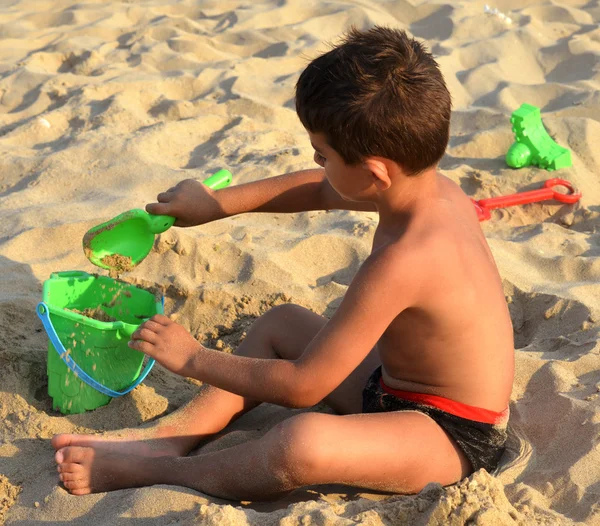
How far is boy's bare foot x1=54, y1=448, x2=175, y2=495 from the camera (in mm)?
1778

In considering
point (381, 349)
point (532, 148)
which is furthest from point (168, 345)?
point (532, 148)

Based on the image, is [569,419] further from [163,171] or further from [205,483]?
[163,171]

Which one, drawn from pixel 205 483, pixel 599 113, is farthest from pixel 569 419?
pixel 599 113

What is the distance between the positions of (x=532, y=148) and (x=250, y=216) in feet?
3.96

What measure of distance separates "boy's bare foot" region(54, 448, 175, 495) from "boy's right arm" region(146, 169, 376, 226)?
0.62 metres

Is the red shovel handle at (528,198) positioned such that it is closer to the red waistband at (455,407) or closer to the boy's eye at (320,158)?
the red waistband at (455,407)

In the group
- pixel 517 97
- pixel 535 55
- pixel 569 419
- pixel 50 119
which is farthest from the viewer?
pixel 535 55

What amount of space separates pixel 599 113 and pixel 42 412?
2.74 metres

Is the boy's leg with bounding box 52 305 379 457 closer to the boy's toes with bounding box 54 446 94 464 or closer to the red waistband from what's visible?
the boy's toes with bounding box 54 446 94 464

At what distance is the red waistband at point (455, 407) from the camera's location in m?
1.78

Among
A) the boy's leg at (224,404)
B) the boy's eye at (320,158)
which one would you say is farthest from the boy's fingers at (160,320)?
the boy's eye at (320,158)

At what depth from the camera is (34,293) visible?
2.46 metres

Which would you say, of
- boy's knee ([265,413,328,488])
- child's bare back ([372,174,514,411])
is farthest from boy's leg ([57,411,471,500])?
child's bare back ([372,174,514,411])

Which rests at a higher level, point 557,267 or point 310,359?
point 310,359
